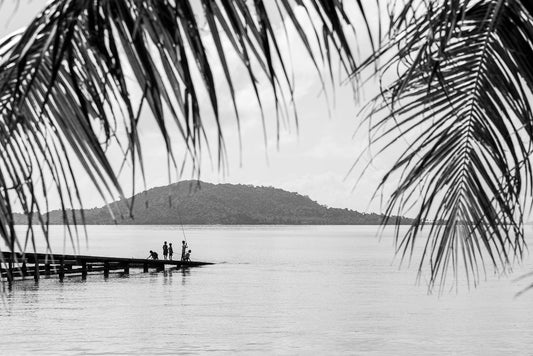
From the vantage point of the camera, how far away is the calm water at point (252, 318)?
36.0 m

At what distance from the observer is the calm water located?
118 ft

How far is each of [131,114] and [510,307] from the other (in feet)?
171

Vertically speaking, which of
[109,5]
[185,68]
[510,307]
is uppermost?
[109,5]

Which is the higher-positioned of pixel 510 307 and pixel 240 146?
pixel 240 146

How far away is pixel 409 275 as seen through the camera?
80.3 metres

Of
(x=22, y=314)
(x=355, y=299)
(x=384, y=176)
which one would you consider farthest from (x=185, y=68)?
(x=355, y=299)

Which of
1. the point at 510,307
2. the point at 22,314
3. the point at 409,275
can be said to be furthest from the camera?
the point at 409,275

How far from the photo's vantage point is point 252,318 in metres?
45.0

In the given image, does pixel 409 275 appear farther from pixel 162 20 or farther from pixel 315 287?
pixel 162 20

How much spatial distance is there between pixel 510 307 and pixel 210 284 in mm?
21686

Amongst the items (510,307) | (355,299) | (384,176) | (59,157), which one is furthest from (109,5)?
(355,299)

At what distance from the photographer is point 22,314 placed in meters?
44.2

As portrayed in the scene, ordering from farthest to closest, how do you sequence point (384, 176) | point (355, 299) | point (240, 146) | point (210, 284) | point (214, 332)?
point (210, 284) → point (355, 299) → point (214, 332) → point (384, 176) → point (240, 146)

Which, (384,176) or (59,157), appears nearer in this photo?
(59,157)
